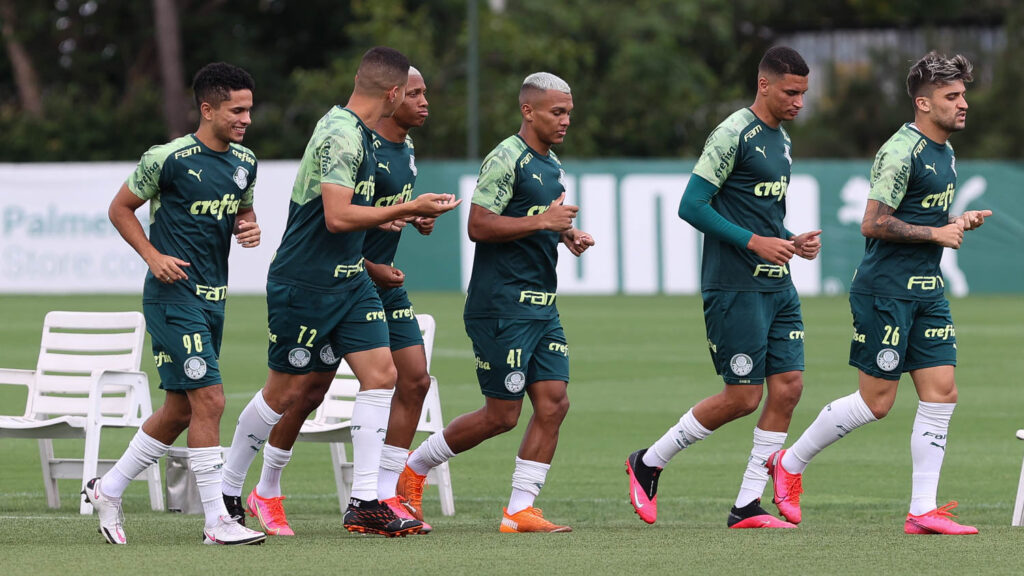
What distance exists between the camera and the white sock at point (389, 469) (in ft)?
26.5

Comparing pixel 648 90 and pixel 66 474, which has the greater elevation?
pixel 648 90

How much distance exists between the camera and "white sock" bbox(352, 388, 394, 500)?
7.71m

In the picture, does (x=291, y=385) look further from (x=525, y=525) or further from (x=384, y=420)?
(x=525, y=525)

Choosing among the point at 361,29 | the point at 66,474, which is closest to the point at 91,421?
the point at 66,474

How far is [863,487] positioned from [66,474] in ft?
15.5

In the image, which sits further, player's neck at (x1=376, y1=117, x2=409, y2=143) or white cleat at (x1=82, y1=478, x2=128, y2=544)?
player's neck at (x1=376, y1=117, x2=409, y2=143)

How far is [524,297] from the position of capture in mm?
8117

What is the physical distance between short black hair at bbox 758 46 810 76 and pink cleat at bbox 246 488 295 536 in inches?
124

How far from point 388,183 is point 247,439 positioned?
1419 millimetres

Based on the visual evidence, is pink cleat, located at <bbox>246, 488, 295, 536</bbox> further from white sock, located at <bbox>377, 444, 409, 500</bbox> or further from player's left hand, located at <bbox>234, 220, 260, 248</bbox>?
player's left hand, located at <bbox>234, 220, 260, 248</bbox>

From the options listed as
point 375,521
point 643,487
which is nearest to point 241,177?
point 375,521

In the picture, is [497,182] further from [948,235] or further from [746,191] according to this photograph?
[948,235]

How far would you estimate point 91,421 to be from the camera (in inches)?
342

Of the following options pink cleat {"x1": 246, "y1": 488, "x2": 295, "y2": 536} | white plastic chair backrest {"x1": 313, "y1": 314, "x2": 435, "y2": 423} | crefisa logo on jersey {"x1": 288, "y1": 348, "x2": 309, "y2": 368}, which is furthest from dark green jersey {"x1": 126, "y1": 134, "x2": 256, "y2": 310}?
white plastic chair backrest {"x1": 313, "y1": 314, "x2": 435, "y2": 423}
